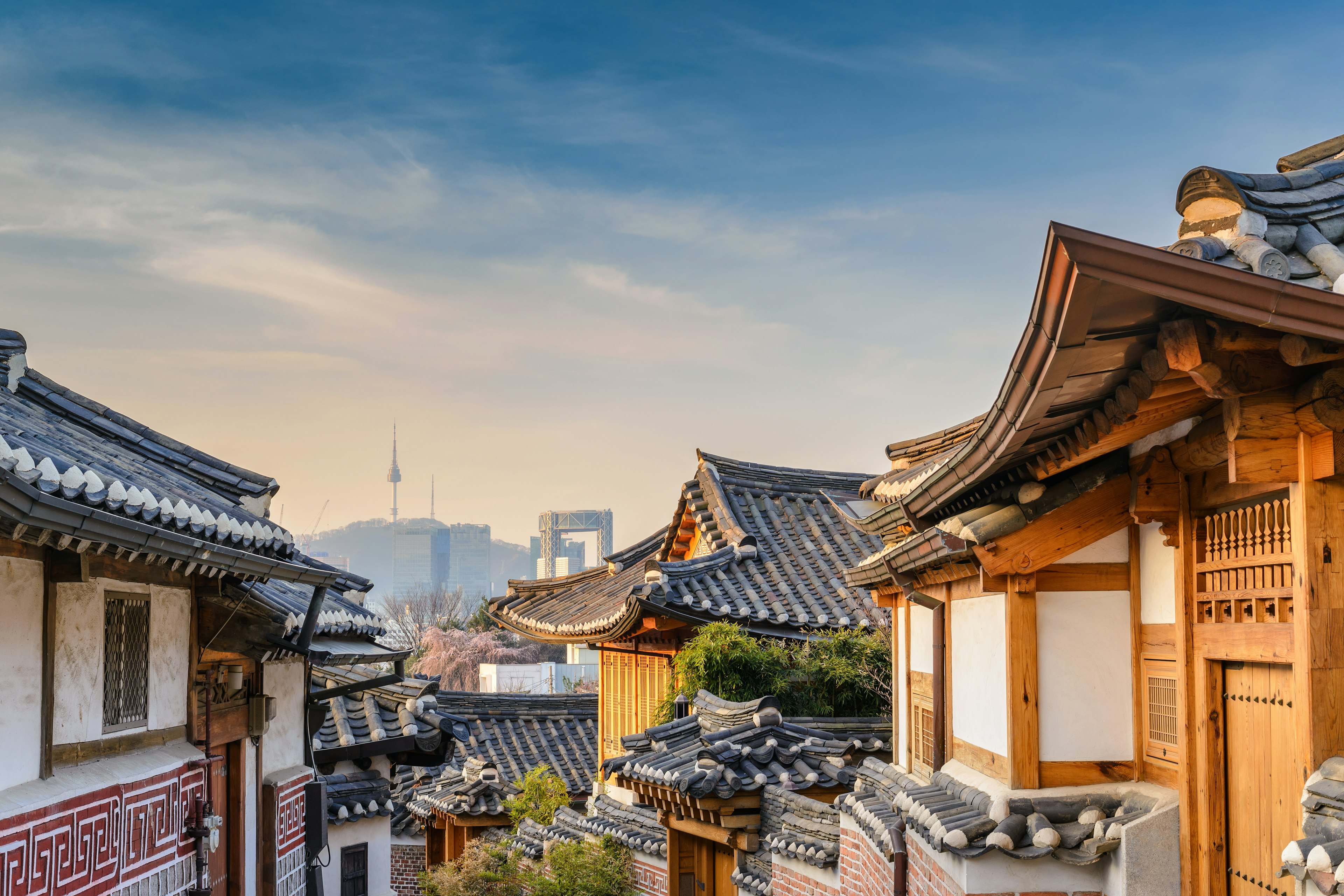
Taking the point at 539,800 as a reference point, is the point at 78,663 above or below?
above

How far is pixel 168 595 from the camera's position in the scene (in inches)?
328

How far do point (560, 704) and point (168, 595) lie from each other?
65.2 ft

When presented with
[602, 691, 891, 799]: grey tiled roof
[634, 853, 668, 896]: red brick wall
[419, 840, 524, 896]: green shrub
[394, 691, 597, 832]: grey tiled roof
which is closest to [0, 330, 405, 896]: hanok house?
[602, 691, 891, 799]: grey tiled roof

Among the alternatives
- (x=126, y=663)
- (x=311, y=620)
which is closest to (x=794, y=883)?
(x=311, y=620)

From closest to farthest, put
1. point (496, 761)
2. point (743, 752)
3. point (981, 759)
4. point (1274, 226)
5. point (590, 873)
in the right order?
point (1274, 226)
point (981, 759)
point (743, 752)
point (590, 873)
point (496, 761)

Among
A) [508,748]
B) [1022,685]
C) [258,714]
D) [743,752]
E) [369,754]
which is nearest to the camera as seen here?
[1022,685]

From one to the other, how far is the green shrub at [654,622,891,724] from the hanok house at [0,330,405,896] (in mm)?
5408

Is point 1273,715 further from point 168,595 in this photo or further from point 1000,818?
point 168,595

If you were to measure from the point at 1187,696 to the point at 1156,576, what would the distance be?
0.72m

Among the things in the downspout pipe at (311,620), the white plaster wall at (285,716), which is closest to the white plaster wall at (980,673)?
the downspout pipe at (311,620)

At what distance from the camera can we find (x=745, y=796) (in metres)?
12.1

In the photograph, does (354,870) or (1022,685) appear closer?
(1022,685)

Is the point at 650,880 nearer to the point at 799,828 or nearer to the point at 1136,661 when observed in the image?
the point at 799,828

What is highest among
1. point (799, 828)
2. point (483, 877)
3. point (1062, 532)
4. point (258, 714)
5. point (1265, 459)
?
point (1265, 459)
